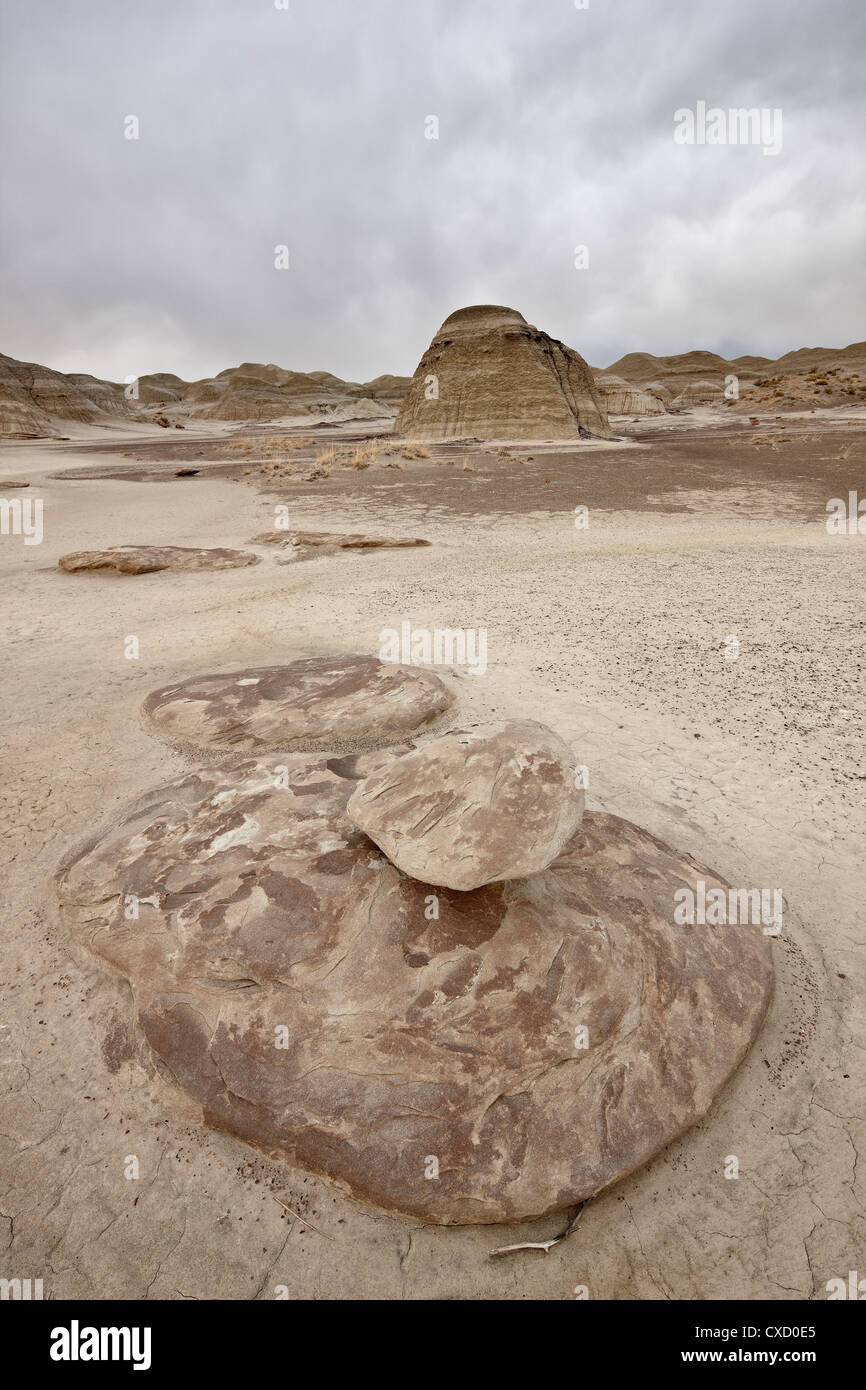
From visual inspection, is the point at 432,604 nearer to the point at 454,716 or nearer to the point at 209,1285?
the point at 454,716

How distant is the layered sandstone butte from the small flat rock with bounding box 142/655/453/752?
23651mm

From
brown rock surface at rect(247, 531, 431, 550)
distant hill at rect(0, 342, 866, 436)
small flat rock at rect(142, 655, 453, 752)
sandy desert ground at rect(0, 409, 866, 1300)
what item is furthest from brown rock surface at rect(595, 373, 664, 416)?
small flat rock at rect(142, 655, 453, 752)

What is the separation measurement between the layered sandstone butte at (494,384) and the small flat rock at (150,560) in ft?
65.3

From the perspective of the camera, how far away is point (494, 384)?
25844 mm

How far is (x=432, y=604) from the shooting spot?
680 centimetres

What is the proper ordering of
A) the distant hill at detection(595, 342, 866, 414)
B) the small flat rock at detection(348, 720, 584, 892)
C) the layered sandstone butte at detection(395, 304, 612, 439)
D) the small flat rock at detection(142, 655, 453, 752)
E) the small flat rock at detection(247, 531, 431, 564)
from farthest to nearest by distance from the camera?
the distant hill at detection(595, 342, 866, 414) < the layered sandstone butte at detection(395, 304, 612, 439) < the small flat rock at detection(247, 531, 431, 564) < the small flat rock at detection(142, 655, 453, 752) < the small flat rock at detection(348, 720, 584, 892)

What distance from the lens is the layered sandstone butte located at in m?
25.7

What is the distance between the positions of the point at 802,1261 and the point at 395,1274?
106 cm
